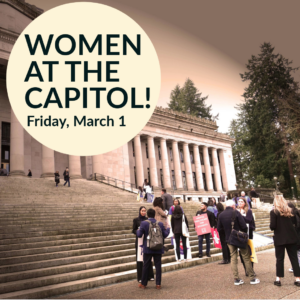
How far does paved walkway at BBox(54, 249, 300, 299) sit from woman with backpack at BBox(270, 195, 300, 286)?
1.11ft

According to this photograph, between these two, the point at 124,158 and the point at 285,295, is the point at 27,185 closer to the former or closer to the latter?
the point at 124,158

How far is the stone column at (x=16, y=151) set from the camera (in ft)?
89.9

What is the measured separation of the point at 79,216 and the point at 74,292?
23.4 ft

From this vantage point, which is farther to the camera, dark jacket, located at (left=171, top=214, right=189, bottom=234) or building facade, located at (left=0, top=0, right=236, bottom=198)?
building facade, located at (left=0, top=0, right=236, bottom=198)

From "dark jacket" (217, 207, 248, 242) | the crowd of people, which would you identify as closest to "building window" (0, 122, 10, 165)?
the crowd of people

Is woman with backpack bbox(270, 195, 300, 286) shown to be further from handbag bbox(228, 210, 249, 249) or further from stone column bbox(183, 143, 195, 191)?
stone column bbox(183, 143, 195, 191)

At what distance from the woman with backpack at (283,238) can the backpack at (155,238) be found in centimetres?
258

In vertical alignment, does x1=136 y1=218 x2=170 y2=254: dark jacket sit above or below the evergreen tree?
below

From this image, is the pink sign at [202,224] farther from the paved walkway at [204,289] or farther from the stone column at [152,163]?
the stone column at [152,163]

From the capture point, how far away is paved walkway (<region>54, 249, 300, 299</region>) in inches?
236

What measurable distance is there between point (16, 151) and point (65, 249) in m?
20.9

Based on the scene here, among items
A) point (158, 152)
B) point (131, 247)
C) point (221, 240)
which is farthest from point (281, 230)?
point (158, 152)

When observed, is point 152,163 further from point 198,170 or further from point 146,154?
point 198,170

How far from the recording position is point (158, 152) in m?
47.5
